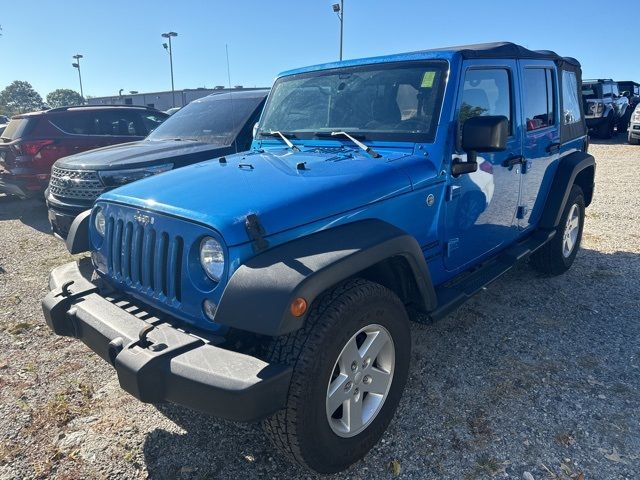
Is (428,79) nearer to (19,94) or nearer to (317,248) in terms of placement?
(317,248)

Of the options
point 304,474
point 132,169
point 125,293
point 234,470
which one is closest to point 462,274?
point 304,474

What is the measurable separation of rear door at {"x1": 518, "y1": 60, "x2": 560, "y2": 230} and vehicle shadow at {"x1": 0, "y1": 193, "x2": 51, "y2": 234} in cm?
684

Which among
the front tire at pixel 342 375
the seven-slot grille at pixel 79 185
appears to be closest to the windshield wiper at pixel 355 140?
the front tire at pixel 342 375

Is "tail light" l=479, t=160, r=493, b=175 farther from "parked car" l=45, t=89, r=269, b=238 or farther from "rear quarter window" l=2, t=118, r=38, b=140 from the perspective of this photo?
"rear quarter window" l=2, t=118, r=38, b=140

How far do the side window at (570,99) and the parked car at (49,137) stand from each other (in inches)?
263

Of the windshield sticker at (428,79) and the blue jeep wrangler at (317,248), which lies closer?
the blue jeep wrangler at (317,248)

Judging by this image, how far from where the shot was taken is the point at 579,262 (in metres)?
5.30

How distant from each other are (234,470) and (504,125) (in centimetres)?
244

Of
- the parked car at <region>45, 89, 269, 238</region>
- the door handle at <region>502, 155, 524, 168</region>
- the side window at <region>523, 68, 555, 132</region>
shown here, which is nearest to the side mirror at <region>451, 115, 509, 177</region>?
the door handle at <region>502, 155, 524, 168</region>

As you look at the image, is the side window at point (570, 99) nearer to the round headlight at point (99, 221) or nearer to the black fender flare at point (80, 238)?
the round headlight at point (99, 221)

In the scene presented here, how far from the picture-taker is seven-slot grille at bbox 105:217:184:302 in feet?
7.41

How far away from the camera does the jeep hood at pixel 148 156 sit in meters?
5.23

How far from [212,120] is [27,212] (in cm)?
509

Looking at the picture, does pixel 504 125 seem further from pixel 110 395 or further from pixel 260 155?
pixel 110 395
